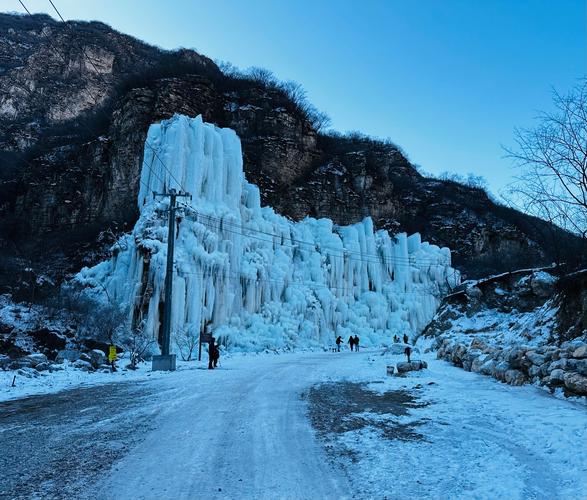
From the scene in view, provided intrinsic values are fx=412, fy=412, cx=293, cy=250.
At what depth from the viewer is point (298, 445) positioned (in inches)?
179

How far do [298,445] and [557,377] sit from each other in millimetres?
4956

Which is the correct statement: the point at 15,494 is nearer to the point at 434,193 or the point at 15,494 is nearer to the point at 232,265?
the point at 232,265

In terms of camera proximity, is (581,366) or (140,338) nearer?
(581,366)

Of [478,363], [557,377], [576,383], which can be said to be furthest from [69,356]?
[576,383]

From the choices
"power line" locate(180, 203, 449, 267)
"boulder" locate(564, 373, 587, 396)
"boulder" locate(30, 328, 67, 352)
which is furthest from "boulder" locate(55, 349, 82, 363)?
"boulder" locate(564, 373, 587, 396)

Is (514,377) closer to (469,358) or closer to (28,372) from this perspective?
(469,358)

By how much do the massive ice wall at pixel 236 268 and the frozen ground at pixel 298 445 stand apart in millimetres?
16276

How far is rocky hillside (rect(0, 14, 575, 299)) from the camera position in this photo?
1385 inches

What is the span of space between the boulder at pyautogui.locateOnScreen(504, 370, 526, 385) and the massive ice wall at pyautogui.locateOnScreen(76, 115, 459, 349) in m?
17.4

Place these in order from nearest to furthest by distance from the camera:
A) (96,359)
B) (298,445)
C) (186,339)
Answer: (298,445) → (96,359) → (186,339)

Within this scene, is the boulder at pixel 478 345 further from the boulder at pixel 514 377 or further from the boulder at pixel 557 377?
the boulder at pixel 557 377

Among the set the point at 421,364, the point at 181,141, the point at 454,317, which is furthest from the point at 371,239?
the point at 421,364

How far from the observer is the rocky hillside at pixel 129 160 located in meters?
35.2

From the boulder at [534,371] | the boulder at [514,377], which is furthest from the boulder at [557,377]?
the boulder at [514,377]
